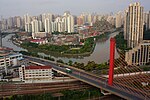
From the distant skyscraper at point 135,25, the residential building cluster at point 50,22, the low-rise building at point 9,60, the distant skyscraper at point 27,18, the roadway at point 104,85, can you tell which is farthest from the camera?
the distant skyscraper at point 27,18

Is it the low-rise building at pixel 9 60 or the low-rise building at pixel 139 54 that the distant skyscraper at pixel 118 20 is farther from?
the low-rise building at pixel 9 60

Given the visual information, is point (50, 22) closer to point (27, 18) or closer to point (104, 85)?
point (27, 18)

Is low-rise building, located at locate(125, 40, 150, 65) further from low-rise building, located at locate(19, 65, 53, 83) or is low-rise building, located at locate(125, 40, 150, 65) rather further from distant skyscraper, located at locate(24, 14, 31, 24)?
distant skyscraper, located at locate(24, 14, 31, 24)

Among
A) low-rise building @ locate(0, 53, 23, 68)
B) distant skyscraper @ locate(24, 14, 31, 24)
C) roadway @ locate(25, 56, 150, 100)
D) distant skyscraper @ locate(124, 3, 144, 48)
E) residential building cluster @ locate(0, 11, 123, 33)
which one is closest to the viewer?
roadway @ locate(25, 56, 150, 100)

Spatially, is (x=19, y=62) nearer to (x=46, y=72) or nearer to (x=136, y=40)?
(x=46, y=72)

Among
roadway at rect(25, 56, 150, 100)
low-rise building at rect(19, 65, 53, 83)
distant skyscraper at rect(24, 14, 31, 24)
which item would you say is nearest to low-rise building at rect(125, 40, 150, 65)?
roadway at rect(25, 56, 150, 100)

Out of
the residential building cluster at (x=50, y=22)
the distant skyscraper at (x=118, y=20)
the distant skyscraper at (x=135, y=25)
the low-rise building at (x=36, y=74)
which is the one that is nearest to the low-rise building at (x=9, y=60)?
the low-rise building at (x=36, y=74)

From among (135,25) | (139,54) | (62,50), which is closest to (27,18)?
(62,50)

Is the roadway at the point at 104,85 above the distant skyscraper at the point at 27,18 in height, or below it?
below

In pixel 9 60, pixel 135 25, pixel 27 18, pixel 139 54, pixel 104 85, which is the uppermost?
pixel 27 18
